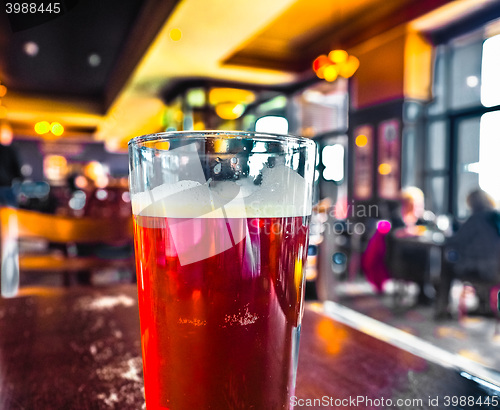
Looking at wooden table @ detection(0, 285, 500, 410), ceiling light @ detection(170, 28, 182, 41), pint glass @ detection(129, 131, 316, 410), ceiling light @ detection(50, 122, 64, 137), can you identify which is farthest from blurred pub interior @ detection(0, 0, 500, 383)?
ceiling light @ detection(50, 122, 64, 137)

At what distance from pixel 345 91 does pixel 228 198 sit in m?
8.61

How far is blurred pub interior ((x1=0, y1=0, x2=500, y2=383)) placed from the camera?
→ 515 centimetres

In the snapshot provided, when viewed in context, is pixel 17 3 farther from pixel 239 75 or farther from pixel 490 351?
pixel 239 75

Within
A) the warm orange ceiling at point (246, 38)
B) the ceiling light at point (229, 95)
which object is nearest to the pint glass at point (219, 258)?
the warm orange ceiling at point (246, 38)

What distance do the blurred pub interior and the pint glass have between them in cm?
276

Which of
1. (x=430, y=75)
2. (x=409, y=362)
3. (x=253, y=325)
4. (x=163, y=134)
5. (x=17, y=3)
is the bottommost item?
(x=409, y=362)

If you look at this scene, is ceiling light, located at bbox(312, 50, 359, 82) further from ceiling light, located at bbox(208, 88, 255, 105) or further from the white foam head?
the white foam head

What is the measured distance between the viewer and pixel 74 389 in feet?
1.36

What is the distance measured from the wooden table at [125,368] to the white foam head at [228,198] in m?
0.21

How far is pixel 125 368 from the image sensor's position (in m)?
0.46

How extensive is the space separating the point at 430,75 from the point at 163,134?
25.7ft

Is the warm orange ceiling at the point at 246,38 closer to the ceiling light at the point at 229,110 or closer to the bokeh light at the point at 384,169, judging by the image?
the ceiling light at the point at 229,110

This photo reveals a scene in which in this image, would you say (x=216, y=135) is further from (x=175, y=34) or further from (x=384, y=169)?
(x=384, y=169)

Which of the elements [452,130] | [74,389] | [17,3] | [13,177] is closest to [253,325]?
[74,389]
